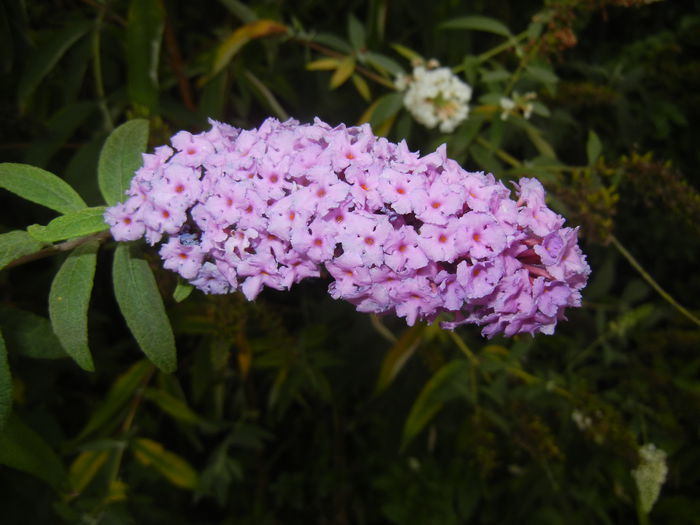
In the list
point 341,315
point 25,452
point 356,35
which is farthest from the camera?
point 341,315

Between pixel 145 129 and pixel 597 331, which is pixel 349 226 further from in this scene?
pixel 597 331

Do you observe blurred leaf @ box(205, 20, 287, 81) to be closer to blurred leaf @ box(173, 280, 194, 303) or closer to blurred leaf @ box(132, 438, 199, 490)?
blurred leaf @ box(173, 280, 194, 303)

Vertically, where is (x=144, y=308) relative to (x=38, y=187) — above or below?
below

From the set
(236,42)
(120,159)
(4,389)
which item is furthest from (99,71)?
(4,389)

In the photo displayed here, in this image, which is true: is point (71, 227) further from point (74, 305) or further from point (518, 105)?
point (518, 105)

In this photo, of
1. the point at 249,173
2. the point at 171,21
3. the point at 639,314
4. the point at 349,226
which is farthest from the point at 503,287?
the point at 171,21

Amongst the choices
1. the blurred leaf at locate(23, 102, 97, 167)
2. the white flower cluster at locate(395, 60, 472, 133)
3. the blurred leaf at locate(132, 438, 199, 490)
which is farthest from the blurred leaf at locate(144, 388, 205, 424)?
the white flower cluster at locate(395, 60, 472, 133)
